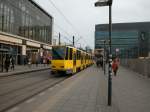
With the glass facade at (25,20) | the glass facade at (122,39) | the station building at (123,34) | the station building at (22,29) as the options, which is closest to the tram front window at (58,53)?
the station building at (22,29)

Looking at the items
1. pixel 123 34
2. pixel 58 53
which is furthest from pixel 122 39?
pixel 58 53

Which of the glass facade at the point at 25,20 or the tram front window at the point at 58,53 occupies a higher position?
the glass facade at the point at 25,20

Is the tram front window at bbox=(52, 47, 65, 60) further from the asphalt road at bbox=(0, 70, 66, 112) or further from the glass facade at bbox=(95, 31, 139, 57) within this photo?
the glass facade at bbox=(95, 31, 139, 57)

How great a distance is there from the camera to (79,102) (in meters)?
10.9

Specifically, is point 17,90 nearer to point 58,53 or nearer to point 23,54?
point 58,53

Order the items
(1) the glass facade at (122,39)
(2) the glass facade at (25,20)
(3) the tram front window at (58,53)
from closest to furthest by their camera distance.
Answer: (3) the tram front window at (58,53) → (2) the glass facade at (25,20) → (1) the glass facade at (122,39)

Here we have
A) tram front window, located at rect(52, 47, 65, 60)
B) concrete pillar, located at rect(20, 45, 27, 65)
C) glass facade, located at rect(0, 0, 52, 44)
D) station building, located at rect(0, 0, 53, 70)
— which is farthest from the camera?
concrete pillar, located at rect(20, 45, 27, 65)

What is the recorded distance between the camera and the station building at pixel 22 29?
1810 inches

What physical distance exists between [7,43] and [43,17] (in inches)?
1040

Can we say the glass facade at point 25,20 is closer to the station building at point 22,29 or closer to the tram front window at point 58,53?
the station building at point 22,29

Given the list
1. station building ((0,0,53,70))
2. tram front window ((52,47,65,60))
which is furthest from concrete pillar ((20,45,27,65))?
tram front window ((52,47,65,60))

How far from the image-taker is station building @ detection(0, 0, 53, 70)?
151 ft

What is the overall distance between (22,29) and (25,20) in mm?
3129

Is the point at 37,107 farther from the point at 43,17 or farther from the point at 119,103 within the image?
the point at 43,17
